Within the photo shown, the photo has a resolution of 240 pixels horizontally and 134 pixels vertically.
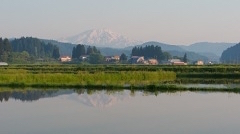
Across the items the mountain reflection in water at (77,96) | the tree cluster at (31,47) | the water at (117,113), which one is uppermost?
the tree cluster at (31,47)

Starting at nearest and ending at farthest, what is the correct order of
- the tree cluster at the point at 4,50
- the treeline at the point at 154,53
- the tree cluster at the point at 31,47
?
the tree cluster at the point at 4,50
the treeline at the point at 154,53
the tree cluster at the point at 31,47

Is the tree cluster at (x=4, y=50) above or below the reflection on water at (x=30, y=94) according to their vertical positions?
above

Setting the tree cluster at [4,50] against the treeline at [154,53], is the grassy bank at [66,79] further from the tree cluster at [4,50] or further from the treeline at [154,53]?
the treeline at [154,53]

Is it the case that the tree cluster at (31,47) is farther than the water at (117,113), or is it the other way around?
the tree cluster at (31,47)

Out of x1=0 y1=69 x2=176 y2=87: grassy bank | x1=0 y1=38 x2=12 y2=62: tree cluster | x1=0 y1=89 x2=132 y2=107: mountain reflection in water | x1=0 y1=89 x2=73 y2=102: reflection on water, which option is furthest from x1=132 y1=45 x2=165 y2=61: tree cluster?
x1=0 y1=89 x2=73 y2=102: reflection on water

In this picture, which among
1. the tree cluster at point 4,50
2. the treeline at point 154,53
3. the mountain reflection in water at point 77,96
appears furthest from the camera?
the treeline at point 154,53

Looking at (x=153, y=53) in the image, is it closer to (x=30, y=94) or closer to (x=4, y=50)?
(x=4, y=50)

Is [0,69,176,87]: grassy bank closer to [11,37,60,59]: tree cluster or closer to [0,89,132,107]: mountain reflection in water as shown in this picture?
[0,89,132,107]: mountain reflection in water

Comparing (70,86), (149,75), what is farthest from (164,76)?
(70,86)

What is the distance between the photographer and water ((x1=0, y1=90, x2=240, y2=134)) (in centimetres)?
913

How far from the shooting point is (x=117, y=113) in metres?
11.8

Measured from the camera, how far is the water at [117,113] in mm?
9133

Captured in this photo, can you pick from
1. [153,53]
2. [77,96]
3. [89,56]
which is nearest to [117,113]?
[77,96]

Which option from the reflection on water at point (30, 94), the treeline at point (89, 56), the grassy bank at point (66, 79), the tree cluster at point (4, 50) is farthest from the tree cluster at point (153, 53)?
the reflection on water at point (30, 94)
